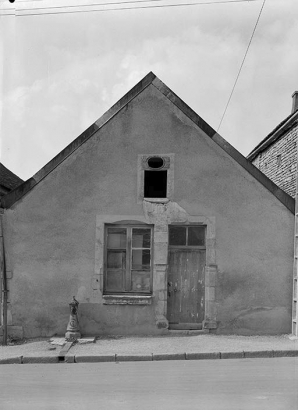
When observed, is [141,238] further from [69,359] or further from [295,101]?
[295,101]

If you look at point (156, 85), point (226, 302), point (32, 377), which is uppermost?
point (156, 85)

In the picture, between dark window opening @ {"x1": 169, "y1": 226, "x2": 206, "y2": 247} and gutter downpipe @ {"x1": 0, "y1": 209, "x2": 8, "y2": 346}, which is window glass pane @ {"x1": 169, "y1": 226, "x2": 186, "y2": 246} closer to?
dark window opening @ {"x1": 169, "y1": 226, "x2": 206, "y2": 247}

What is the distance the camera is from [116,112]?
12.2 meters

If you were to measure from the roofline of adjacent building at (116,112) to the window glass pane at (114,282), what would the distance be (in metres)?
2.73

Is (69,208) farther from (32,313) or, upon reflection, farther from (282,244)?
(282,244)

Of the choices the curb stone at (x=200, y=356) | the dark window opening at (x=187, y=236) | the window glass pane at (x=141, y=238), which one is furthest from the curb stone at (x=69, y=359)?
the dark window opening at (x=187, y=236)

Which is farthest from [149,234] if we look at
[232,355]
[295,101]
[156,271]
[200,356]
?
[295,101]

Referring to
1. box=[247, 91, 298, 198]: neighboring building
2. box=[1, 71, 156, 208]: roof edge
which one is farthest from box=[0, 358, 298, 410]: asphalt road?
box=[247, 91, 298, 198]: neighboring building

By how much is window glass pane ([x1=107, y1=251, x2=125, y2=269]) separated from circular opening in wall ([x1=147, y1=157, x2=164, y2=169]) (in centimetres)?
218

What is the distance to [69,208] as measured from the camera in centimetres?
1209

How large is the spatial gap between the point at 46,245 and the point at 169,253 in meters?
2.84

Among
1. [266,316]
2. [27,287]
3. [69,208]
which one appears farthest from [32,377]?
[266,316]

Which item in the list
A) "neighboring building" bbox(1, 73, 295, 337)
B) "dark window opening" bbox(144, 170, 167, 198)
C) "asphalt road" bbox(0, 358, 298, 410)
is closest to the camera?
"asphalt road" bbox(0, 358, 298, 410)

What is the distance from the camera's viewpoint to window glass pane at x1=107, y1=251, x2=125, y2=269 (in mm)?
12203
